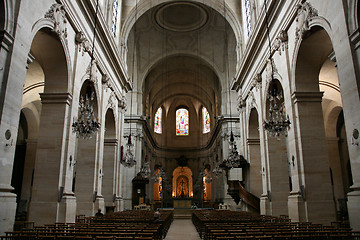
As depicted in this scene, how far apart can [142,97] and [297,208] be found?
63.7 feet

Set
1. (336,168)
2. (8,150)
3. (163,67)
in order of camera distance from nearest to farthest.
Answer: (8,150) → (336,168) → (163,67)

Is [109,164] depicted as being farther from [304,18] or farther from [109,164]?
[304,18]

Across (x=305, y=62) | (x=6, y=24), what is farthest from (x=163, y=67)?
(x=6, y=24)

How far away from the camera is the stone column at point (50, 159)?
32.1ft

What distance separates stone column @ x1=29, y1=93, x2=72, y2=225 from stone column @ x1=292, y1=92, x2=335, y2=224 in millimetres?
8182

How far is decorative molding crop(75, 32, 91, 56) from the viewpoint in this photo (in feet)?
38.3

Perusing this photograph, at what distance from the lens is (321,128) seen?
412 inches

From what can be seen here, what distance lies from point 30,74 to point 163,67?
657 inches

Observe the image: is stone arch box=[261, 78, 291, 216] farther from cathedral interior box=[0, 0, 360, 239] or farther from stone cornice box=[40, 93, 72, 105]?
stone cornice box=[40, 93, 72, 105]

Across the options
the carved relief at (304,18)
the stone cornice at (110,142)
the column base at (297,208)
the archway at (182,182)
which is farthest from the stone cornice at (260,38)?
the archway at (182,182)

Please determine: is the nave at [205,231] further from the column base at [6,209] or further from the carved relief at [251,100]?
the carved relief at [251,100]

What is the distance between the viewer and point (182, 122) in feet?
133

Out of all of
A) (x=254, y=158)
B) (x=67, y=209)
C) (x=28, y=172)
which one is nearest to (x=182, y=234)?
(x=67, y=209)

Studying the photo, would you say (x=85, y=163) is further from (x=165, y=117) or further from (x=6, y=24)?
(x=165, y=117)
